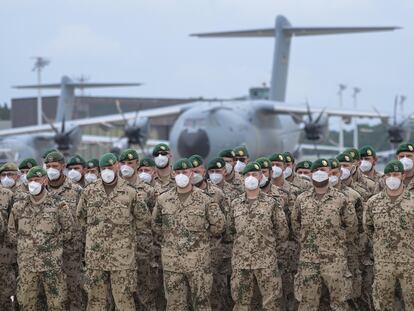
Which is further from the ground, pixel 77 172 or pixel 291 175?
pixel 291 175

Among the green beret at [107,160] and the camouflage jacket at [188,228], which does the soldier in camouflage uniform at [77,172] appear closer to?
the green beret at [107,160]

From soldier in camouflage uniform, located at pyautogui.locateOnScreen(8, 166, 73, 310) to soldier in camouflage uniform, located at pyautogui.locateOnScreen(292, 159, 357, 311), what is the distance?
223cm

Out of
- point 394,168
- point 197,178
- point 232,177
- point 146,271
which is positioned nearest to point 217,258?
point 146,271

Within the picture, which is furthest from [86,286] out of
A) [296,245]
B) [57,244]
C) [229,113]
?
[229,113]

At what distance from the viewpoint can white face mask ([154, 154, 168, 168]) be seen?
9.96 meters

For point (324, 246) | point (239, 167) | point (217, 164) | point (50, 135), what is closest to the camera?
point (324, 246)

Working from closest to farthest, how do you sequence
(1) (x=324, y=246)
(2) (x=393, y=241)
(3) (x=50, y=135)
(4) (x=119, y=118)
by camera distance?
(2) (x=393, y=241), (1) (x=324, y=246), (4) (x=119, y=118), (3) (x=50, y=135)

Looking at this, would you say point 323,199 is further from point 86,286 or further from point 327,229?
point 86,286

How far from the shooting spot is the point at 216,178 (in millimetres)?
9969

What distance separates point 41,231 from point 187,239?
137 centimetres

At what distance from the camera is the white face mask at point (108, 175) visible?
9016mm

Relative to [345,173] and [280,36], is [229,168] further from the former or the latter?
[280,36]

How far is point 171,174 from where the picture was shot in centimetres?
1007

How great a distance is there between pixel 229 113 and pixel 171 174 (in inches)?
604
